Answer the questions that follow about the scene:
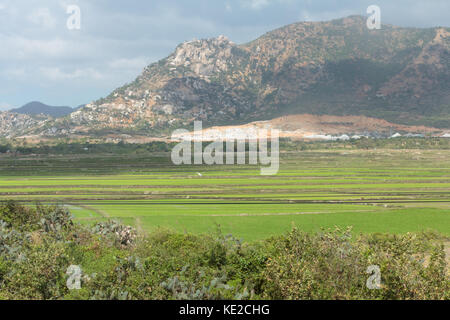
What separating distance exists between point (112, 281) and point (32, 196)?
39111mm

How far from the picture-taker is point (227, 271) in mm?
20016

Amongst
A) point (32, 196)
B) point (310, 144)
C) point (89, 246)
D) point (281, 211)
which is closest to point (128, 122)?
point (310, 144)

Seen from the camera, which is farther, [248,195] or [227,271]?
[248,195]

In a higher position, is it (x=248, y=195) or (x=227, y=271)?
(x=227, y=271)

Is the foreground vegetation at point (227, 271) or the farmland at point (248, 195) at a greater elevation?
the foreground vegetation at point (227, 271)

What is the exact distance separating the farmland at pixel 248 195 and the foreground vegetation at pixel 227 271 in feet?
31.0

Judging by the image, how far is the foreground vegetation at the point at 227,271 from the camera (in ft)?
50.2

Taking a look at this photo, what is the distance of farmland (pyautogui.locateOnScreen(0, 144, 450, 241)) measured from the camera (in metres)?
36.7

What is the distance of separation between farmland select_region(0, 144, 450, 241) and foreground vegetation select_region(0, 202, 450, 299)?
31.0ft

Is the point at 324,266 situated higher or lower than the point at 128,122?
lower

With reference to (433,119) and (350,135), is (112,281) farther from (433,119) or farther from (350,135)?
(433,119)

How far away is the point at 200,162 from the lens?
335ft

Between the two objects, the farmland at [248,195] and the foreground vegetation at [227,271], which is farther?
the farmland at [248,195]

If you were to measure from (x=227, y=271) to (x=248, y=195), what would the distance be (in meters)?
33.1
